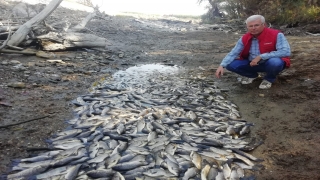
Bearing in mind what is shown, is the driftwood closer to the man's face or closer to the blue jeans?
the blue jeans

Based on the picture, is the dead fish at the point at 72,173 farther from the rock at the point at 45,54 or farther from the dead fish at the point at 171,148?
the rock at the point at 45,54

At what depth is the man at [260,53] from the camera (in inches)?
240

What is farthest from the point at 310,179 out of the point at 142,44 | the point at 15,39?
the point at 142,44

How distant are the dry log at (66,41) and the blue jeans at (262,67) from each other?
6.01m

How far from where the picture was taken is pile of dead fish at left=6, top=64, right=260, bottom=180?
3.35 metres

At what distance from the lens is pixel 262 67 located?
667 cm

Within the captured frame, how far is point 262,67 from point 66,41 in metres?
6.80

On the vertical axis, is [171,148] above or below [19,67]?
below

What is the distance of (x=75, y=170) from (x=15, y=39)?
286 inches

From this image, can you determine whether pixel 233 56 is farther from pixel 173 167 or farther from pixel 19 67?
pixel 19 67

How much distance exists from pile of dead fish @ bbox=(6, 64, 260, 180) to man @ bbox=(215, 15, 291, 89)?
1.09 metres

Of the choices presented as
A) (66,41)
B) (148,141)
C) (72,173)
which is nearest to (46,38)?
(66,41)

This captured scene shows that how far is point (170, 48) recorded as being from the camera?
13.8m

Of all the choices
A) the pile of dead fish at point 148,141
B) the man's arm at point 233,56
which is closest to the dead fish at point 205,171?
the pile of dead fish at point 148,141
